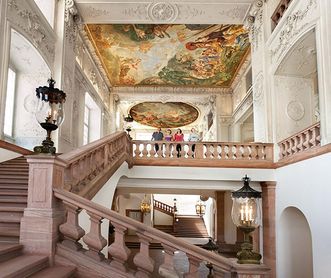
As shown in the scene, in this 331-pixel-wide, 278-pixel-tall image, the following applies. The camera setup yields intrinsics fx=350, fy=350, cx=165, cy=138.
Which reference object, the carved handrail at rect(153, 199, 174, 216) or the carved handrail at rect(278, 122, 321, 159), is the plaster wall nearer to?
the carved handrail at rect(278, 122, 321, 159)

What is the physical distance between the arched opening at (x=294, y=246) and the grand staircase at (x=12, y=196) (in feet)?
22.1

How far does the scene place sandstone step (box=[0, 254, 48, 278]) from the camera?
285 centimetres

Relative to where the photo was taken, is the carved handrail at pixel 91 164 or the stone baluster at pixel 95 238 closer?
the stone baluster at pixel 95 238

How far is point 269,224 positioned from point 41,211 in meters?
7.78

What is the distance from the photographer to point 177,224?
83.0 ft

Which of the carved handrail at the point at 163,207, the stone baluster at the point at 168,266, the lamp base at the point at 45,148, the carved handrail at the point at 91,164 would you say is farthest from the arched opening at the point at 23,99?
the carved handrail at the point at 163,207

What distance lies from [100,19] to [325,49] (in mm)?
8057

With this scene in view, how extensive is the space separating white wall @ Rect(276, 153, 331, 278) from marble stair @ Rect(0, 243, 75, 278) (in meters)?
5.23

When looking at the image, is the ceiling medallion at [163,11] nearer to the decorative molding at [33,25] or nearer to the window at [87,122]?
the decorative molding at [33,25]

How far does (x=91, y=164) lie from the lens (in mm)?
5566

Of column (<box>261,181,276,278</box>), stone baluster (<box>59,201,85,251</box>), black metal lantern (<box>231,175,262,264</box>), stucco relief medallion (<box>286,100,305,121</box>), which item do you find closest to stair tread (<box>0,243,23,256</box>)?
stone baluster (<box>59,201,85,251</box>)

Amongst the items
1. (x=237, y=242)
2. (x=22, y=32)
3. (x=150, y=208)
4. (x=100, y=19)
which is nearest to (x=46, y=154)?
(x=22, y=32)

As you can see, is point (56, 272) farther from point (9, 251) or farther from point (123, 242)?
point (123, 242)

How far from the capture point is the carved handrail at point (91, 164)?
4.39 meters
